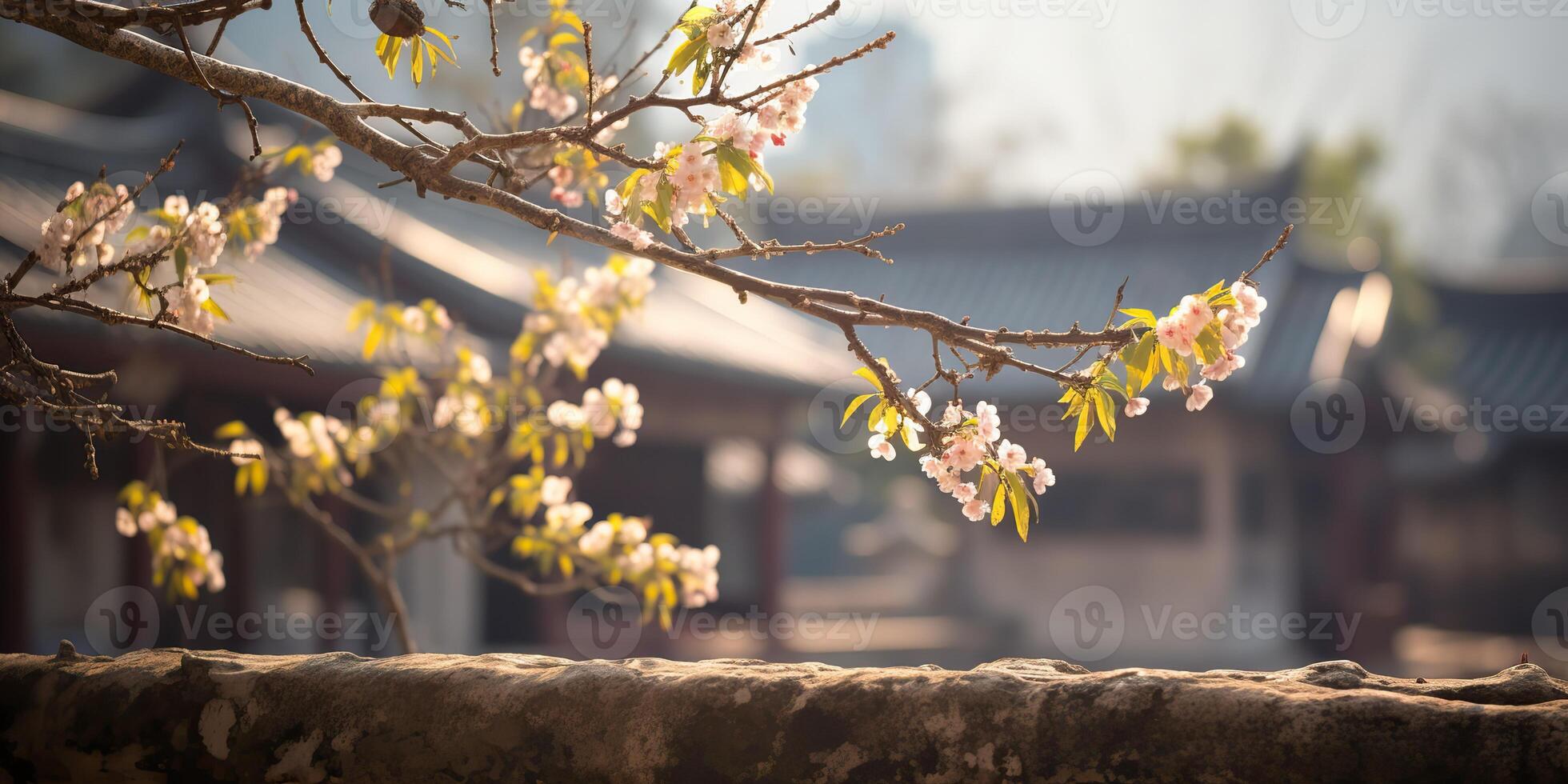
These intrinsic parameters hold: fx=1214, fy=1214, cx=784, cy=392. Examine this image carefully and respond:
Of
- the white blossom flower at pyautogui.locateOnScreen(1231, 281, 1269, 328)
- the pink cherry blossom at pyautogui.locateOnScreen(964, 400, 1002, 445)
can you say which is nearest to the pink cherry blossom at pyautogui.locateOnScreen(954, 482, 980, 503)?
the pink cherry blossom at pyautogui.locateOnScreen(964, 400, 1002, 445)

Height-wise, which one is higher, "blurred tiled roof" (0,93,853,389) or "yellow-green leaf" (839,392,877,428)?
"blurred tiled roof" (0,93,853,389)

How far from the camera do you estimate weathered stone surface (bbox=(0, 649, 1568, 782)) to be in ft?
3.99

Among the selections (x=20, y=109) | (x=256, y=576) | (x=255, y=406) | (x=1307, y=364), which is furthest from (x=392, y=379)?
(x=1307, y=364)

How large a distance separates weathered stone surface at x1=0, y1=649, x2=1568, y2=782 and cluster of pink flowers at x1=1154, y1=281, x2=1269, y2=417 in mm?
495

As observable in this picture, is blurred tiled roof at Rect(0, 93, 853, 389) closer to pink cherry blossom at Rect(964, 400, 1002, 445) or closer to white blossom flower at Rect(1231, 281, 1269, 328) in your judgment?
pink cherry blossom at Rect(964, 400, 1002, 445)

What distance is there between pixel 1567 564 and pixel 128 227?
13.7m

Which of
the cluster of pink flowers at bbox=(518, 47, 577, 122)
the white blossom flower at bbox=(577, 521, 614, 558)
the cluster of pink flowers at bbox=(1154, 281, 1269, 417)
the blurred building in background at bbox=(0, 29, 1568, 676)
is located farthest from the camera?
the blurred building in background at bbox=(0, 29, 1568, 676)

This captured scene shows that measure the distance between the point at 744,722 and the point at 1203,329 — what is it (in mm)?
886

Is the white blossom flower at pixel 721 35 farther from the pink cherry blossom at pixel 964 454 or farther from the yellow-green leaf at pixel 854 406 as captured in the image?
the pink cherry blossom at pixel 964 454

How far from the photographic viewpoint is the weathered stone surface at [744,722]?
122 centimetres

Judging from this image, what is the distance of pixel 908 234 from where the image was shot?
1719cm

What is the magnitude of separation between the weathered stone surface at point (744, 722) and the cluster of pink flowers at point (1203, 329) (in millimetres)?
495

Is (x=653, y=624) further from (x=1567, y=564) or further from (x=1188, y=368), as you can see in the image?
(x=1567, y=564)

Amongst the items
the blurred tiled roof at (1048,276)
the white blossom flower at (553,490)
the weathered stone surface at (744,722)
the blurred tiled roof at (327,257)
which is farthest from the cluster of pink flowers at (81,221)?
the blurred tiled roof at (1048,276)
